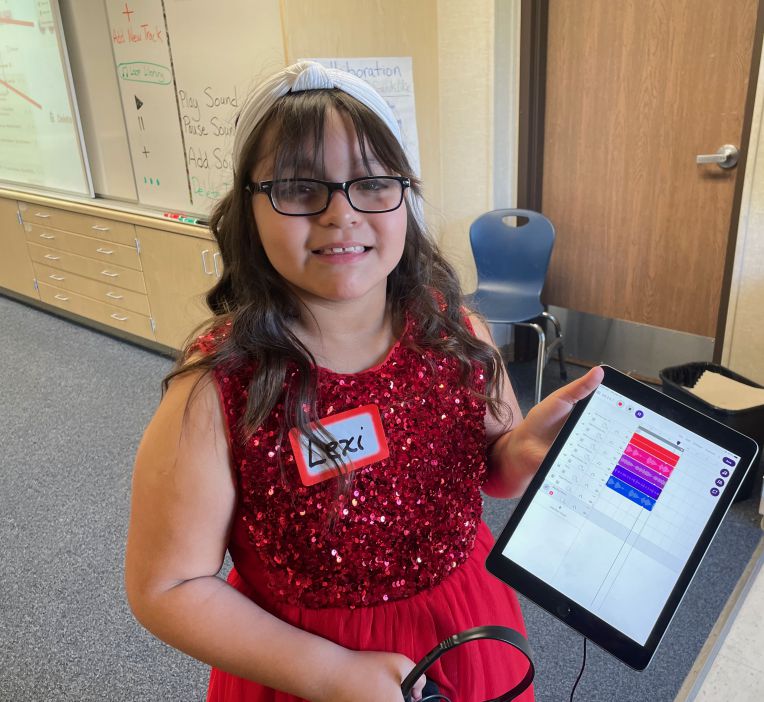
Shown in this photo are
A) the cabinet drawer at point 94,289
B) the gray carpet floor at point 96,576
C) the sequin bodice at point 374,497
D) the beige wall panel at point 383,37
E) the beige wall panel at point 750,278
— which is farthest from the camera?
the cabinet drawer at point 94,289

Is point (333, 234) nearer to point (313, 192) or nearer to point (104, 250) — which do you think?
point (313, 192)

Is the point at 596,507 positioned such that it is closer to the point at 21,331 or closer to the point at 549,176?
the point at 549,176

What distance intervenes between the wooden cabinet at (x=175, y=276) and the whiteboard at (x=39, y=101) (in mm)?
795

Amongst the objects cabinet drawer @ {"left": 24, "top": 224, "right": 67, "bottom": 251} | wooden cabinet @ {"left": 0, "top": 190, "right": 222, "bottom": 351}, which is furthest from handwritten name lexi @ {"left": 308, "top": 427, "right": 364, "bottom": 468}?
cabinet drawer @ {"left": 24, "top": 224, "right": 67, "bottom": 251}

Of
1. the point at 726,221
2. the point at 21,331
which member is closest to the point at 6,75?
the point at 21,331

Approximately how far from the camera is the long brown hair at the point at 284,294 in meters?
0.75

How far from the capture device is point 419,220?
3.13 feet

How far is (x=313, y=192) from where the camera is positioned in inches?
29.5

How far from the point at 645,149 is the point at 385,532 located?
8.10 feet

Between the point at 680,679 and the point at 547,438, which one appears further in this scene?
the point at 680,679

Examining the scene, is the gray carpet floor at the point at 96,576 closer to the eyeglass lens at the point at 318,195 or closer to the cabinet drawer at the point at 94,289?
the cabinet drawer at the point at 94,289

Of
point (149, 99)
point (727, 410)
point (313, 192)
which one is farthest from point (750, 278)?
point (149, 99)

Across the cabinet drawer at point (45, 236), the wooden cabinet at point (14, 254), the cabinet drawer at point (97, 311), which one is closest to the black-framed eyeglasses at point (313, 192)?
the cabinet drawer at point (97, 311)

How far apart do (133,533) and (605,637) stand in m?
0.50
